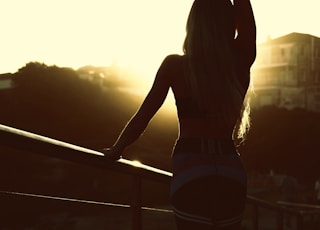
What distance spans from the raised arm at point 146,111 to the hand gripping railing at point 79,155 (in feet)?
0.19

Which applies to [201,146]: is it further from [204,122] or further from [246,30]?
[246,30]

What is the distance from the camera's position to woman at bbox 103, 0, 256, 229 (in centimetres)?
189

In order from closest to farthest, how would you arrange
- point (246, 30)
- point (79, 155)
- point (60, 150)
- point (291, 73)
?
point (60, 150), point (79, 155), point (246, 30), point (291, 73)

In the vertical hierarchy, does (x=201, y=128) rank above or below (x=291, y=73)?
below

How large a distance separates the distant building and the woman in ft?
194

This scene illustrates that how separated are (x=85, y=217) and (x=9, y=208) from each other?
26344mm

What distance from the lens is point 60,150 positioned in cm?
164

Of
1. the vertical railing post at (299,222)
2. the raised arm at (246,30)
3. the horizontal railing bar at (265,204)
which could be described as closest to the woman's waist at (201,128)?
the raised arm at (246,30)

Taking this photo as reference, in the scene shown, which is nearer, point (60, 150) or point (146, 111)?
point (60, 150)

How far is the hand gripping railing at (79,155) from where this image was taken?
1435 millimetres

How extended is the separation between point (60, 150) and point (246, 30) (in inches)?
37.3

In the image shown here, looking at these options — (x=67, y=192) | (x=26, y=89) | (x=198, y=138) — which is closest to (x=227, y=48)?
(x=198, y=138)

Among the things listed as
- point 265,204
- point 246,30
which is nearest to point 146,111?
point 246,30

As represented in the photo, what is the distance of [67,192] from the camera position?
3189 cm
